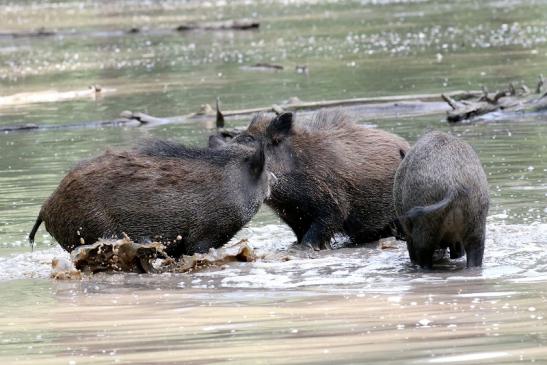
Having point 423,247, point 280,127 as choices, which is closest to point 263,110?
point 280,127

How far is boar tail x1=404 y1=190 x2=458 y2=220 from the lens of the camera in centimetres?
854

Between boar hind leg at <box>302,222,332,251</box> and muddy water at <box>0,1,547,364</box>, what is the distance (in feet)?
0.67

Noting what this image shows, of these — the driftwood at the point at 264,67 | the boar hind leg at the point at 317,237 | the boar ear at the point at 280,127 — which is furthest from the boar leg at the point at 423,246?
the driftwood at the point at 264,67

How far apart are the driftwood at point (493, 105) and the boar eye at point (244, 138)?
659 cm

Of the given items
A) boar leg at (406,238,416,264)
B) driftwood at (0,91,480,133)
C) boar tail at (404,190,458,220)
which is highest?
boar tail at (404,190,458,220)

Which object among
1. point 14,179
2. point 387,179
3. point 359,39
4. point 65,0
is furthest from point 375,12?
point 387,179

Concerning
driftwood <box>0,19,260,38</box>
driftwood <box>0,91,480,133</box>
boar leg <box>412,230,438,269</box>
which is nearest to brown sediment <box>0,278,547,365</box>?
boar leg <box>412,230,438,269</box>

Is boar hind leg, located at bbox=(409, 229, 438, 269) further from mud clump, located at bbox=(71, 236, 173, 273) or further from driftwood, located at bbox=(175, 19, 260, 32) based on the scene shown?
driftwood, located at bbox=(175, 19, 260, 32)

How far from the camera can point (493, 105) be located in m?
17.2

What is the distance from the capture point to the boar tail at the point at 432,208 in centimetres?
854

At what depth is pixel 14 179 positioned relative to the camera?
14.3 metres

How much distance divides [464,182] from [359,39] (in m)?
23.6

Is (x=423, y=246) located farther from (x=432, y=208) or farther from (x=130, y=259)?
(x=130, y=259)

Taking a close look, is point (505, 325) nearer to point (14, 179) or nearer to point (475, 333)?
point (475, 333)
